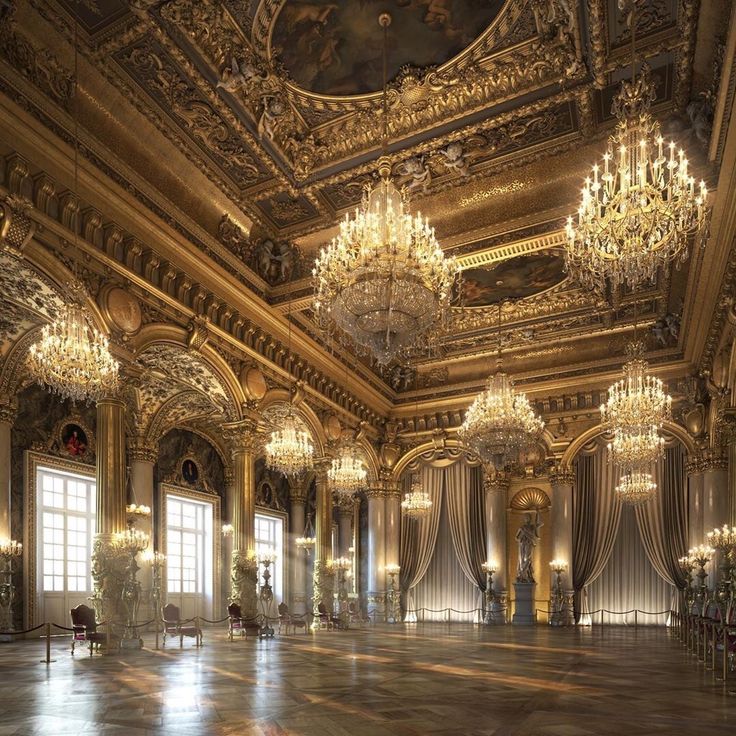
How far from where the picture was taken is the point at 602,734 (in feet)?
15.7

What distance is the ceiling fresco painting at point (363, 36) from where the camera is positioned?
8109 millimetres

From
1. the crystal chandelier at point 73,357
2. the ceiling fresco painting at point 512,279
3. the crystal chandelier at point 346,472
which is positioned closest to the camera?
the crystal chandelier at point 73,357

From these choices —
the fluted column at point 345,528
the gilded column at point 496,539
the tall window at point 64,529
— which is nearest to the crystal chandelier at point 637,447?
the gilded column at point 496,539

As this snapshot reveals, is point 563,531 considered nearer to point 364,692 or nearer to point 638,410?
point 638,410

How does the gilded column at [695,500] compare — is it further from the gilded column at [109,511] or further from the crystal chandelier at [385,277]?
the gilded column at [109,511]

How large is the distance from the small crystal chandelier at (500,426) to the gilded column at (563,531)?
216 inches

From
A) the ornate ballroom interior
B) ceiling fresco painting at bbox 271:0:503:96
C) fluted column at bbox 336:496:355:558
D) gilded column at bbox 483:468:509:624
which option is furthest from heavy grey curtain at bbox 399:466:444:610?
ceiling fresco painting at bbox 271:0:503:96

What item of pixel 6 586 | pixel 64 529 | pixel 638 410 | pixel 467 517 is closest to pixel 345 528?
pixel 467 517

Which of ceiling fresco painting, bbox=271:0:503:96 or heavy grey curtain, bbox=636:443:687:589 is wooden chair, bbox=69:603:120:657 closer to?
ceiling fresco painting, bbox=271:0:503:96

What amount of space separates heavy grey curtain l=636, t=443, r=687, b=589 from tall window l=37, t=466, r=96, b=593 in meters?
13.7

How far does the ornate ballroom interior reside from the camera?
6.89 m

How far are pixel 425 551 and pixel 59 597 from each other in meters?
10.6

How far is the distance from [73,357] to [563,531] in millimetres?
13944

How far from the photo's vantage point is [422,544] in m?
21.6
